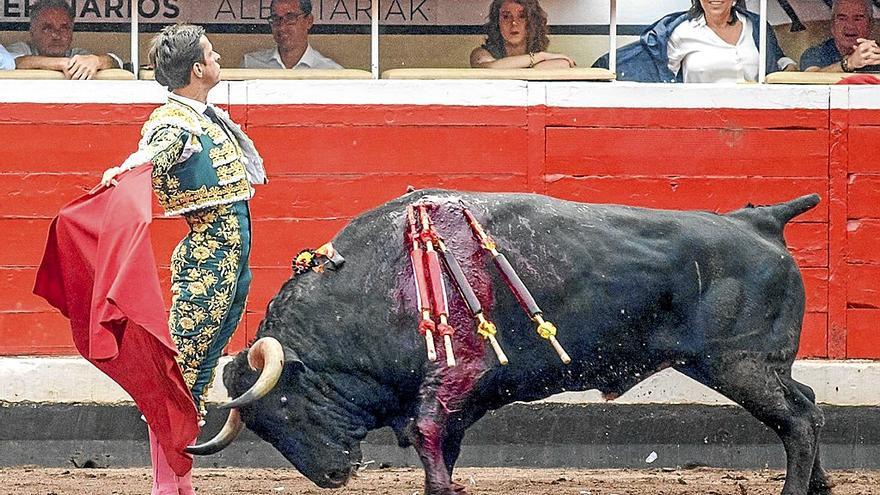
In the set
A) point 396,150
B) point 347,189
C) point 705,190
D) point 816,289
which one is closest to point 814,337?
point 816,289

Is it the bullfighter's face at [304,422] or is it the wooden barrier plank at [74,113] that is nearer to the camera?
the bullfighter's face at [304,422]

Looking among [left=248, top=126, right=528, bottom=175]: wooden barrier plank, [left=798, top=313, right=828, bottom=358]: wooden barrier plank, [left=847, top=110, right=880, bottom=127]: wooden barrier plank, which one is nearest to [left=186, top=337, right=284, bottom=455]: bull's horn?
[left=248, top=126, right=528, bottom=175]: wooden barrier plank

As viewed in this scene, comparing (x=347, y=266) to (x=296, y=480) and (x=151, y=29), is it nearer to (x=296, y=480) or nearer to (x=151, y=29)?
(x=296, y=480)

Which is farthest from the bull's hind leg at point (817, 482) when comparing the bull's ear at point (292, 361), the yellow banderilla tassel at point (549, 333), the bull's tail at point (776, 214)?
the bull's ear at point (292, 361)

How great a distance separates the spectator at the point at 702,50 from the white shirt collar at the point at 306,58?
1.15m

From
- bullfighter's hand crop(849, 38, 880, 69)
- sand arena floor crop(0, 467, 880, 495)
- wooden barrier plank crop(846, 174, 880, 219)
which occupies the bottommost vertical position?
sand arena floor crop(0, 467, 880, 495)

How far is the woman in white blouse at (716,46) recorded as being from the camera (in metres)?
6.59

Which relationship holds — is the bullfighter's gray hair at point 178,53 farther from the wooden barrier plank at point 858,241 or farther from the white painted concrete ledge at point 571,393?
the wooden barrier plank at point 858,241

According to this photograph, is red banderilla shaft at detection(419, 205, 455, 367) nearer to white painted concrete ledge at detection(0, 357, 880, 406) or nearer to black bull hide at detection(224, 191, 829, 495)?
black bull hide at detection(224, 191, 829, 495)

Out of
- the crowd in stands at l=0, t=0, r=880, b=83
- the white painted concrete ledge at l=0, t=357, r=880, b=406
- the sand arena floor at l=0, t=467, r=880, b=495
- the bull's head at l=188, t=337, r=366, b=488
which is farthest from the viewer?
the crowd in stands at l=0, t=0, r=880, b=83

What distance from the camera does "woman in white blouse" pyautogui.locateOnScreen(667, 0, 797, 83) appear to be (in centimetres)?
659

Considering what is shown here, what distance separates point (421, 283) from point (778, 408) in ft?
3.73

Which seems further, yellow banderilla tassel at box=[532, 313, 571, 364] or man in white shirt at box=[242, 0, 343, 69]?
man in white shirt at box=[242, 0, 343, 69]

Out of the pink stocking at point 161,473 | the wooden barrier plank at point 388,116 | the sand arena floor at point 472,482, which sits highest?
the wooden barrier plank at point 388,116
